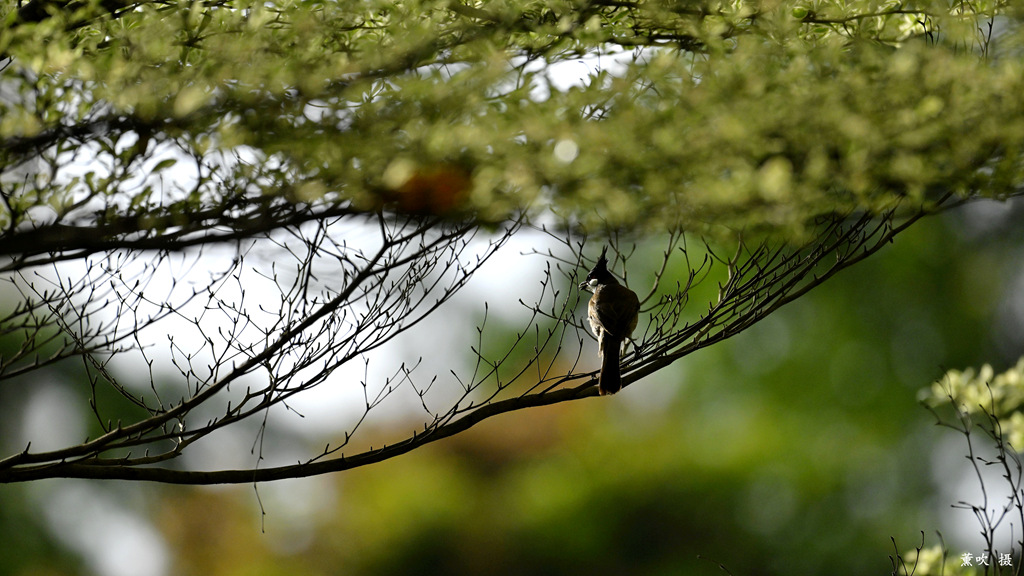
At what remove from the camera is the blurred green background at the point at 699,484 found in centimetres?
1484

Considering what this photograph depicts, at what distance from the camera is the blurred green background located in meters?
14.8

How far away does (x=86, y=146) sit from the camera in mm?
2336

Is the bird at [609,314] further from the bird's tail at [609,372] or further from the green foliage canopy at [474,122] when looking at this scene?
the green foliage canopy at [474,122]

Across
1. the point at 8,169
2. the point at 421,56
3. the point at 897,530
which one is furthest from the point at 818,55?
the point at 897,530

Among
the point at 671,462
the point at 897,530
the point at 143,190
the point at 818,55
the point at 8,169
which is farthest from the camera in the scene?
the point at 671,462

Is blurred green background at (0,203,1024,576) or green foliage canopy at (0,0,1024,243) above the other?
blurred green background at (0,203,1024,576)

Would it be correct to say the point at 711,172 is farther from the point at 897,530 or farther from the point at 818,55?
the point at 897,530

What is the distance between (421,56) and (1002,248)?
15.3 metres

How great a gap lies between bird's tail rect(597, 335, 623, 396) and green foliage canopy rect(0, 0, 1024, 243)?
1.14 meters

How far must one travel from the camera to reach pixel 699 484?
51.2 feet

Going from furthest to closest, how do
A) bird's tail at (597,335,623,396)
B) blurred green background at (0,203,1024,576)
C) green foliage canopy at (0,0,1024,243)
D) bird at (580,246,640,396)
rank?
1. blurred green background at (0,203,1024,576)
2. bird at (580,246,640,396)
3. bird's tail at (597,335,623,396)
4. green foliage canopy at (0,0,1024,243)

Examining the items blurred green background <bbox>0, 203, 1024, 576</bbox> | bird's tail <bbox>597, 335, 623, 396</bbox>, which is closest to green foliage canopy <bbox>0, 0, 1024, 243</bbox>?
bird's tail <bbox>597, 335, 623, 396</bbox>

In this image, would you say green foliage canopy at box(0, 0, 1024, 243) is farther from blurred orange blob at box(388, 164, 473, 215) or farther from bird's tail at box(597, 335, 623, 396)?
bird's tail at box(597, 335, 623, 396)

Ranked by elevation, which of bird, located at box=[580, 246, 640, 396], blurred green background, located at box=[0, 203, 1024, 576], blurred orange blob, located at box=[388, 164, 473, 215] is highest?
blurred green background, located at box=[0, 203, 1024, 576]
